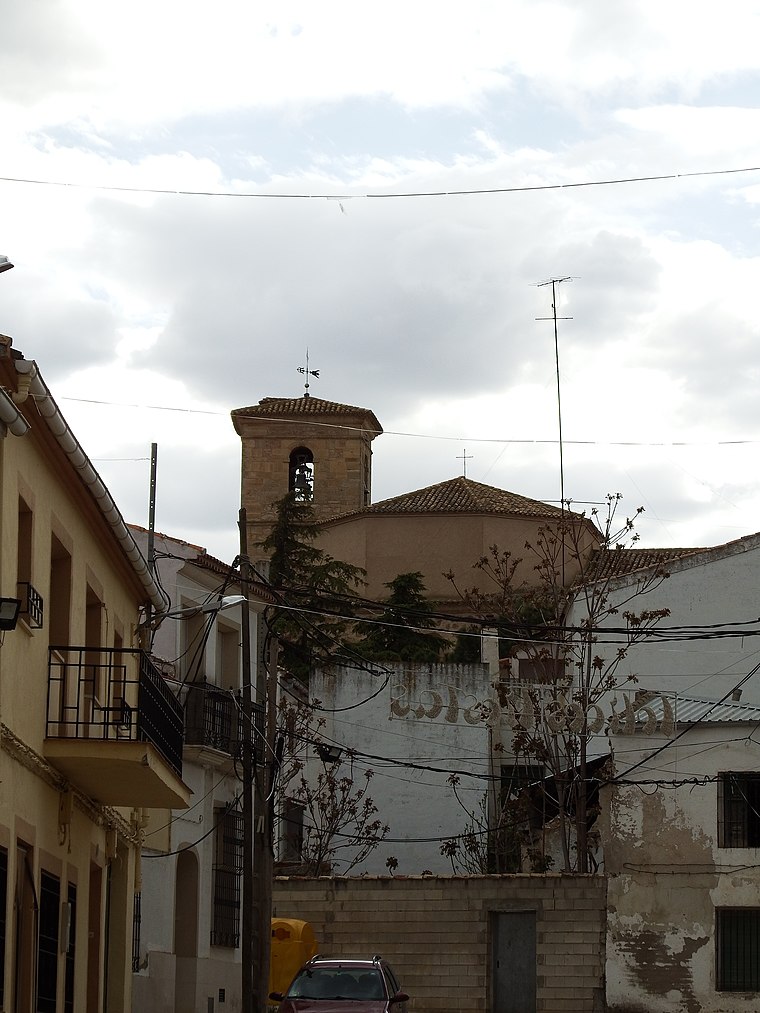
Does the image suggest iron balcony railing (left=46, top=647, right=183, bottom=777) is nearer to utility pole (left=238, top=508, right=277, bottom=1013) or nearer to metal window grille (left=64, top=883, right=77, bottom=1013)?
metal window grille (left=64, top=883, right=77, bottom=1013)

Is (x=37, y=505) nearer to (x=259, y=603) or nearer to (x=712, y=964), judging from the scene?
(x=259, y=603)

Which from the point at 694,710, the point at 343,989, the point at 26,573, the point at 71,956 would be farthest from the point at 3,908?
the point at 694,710

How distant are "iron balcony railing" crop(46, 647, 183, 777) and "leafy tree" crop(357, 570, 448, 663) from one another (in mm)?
26442

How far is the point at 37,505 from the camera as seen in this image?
14508 mm

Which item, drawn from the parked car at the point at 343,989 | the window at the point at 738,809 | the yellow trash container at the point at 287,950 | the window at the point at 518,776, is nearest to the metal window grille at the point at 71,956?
the parked car at the point at 343,989

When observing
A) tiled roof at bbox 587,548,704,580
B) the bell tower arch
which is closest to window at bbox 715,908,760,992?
tiled roof at bbox 587,548,704,580

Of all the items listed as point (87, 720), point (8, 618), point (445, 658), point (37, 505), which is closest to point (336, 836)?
point (445, 658)

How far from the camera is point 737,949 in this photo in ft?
94.5

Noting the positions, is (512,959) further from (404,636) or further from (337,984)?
(404,636)

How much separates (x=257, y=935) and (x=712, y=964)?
30.2 feet

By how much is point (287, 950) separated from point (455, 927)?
11.8 feet

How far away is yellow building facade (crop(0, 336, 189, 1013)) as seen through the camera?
1342 cm

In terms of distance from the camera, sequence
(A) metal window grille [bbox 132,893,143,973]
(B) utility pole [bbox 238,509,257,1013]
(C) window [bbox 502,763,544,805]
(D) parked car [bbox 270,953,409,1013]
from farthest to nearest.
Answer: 1. (C) window [bbox 502,763,544,805]
2. (A) metal window grille [bbox 132,893,143,973]
3. (B) utility pole [bbox 238,509,257,1013]
4. (D) parked car [bbox 270,953,409,1013]

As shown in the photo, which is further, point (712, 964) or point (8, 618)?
point (712, 964)
